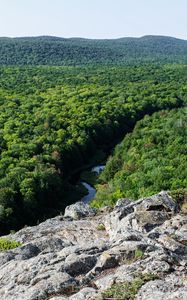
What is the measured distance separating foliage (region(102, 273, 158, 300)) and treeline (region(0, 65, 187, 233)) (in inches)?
1778

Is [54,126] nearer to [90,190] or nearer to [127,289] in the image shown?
[90,190]

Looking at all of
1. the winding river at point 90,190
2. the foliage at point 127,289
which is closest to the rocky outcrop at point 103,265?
the foliage at point 127,289

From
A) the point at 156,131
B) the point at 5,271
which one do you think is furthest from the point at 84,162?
the point at 5,271

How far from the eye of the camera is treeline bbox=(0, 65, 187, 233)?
71.4 metres

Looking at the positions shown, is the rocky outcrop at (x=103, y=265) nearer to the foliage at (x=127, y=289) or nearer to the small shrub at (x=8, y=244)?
the foliage at (x=127, y=289)

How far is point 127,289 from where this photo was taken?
1892 cm

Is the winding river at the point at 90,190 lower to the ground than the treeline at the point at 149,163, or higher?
lower

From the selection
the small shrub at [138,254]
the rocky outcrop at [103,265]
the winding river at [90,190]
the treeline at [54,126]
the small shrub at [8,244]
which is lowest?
the winding river at [90,190]

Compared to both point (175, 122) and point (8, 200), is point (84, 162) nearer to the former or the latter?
point (175, 122)

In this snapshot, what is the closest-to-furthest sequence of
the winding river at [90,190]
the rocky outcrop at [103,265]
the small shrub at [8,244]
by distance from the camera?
1. the rocky outcrop at [103,265]
2. the small shrub at [8,244]
3. the winding river at [90,190]

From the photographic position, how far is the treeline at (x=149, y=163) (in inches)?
2557

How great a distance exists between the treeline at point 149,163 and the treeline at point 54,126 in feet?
26.3

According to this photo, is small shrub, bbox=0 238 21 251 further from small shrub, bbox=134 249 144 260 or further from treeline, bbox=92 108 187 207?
treeline, bbox=92 108 187 207

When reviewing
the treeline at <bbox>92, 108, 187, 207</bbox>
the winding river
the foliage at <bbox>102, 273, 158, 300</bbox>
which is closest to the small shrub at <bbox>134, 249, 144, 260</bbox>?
the foliage at <bbox>102, 273, 158, 300</bbox>
